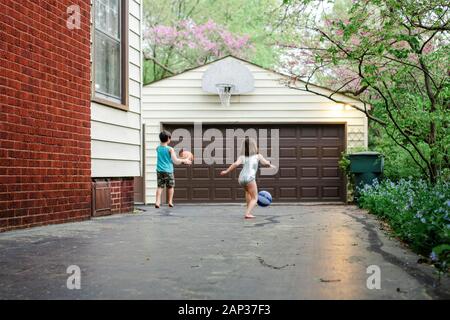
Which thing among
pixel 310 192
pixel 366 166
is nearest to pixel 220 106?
pixel 310 192

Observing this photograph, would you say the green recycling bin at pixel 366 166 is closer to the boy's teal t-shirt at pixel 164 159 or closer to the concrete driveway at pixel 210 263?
the boy's teal t-shirt at pixel 164 159

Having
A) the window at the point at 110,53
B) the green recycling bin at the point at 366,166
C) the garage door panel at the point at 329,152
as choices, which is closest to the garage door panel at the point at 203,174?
the garage door panel at the point at 329,152

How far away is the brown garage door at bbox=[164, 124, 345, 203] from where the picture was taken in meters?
16.6

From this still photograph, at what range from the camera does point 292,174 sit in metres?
16.7

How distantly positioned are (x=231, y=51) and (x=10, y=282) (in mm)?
23927

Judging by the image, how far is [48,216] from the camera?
326 inches

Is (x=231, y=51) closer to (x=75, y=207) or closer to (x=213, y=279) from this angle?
(x=75, y=207)

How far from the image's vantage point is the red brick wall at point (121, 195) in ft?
35.4

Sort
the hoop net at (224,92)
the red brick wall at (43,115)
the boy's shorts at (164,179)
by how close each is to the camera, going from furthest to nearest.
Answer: the hoop net at (224,92) → the boy's shorts at (164,179) → the red brick wall at (43,115)

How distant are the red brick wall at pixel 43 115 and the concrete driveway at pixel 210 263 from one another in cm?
57

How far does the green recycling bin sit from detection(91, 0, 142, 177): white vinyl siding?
18.7 feet

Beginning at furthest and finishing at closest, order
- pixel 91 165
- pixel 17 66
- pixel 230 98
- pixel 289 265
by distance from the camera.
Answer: pixel 230 98, pixel 91 165, pixel 17 66, pixel 289 265

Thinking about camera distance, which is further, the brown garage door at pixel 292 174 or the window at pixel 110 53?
the brown garage door at pixel 292 174

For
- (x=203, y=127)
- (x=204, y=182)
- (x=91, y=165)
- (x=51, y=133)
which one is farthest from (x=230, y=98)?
(x=51, y=133)
